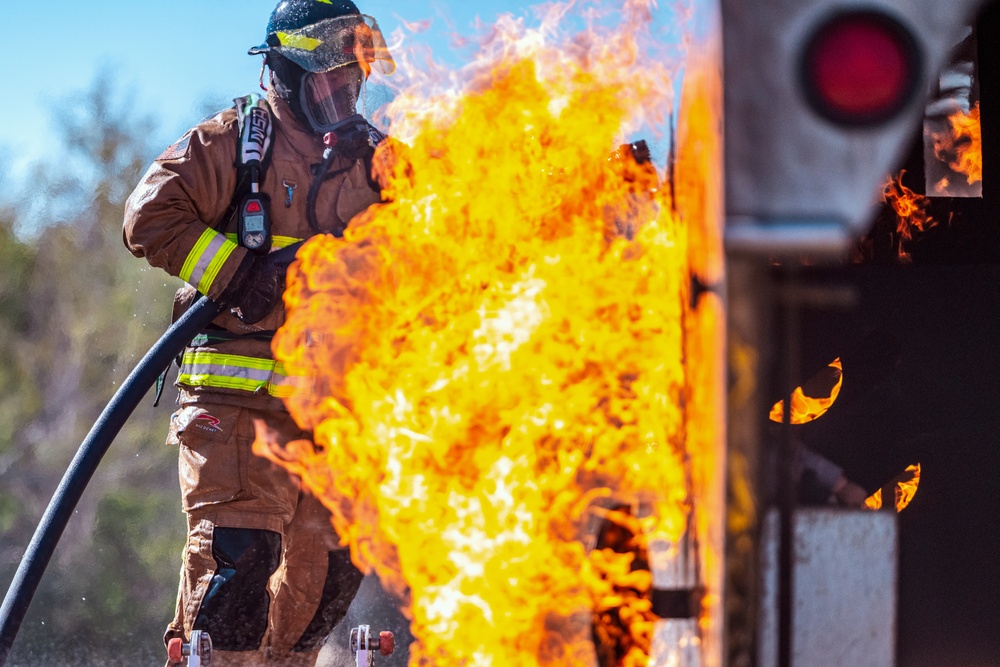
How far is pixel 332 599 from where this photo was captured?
11.6 ft

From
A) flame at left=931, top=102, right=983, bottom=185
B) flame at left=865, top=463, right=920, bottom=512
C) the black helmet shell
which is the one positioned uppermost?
the black helmet shell

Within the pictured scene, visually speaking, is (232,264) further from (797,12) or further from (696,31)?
(797,12)

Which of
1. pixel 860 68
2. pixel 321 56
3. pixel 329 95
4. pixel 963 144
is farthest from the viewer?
pixel 329 95

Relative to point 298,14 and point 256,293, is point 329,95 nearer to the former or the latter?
point 298,14

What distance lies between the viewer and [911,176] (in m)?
2.67

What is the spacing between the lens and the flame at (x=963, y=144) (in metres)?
2.60

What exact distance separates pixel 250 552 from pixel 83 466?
1.97ft

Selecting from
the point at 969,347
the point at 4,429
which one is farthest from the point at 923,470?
the point at 4,429

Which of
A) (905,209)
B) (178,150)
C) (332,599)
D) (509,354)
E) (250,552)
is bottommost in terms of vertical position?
(332,599)

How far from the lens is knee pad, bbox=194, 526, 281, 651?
10.6 ft

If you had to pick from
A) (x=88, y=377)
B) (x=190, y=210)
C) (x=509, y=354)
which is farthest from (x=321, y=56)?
(x=88, y=377)

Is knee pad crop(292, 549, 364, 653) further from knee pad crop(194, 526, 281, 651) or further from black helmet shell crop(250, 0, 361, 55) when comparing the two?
black helmet shell crop(250, 0, 361, 55)

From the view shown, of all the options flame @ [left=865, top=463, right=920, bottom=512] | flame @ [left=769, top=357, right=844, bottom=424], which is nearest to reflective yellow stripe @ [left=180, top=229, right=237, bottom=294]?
flame @ [left=769, top=357, right=844, bottom=424]

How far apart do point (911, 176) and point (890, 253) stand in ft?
0.69
